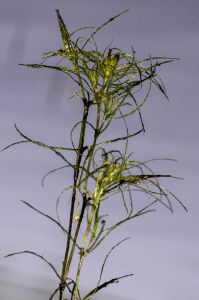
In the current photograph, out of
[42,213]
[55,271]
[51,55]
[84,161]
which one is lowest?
[55,271]

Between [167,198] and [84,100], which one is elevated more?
[84,100]

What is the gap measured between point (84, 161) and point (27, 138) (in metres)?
0.15

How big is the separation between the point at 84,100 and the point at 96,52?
13 cm

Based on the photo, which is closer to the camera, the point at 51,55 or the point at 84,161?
the point at 84,161

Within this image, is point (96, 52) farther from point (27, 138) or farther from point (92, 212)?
point (92, 212)

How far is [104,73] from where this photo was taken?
0.91m

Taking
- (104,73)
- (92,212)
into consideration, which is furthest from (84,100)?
(92,212)

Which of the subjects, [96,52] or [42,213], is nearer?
[42,213]

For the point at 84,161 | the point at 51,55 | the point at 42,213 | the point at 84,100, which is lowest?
the point at 42,213

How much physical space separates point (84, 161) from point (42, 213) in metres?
0.16

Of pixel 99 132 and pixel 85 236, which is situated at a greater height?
pixel 99 132

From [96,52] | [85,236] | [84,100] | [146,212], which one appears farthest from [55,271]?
[96,52]

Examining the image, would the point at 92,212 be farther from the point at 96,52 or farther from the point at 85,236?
the point at 96,52

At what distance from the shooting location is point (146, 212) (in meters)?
0.84
